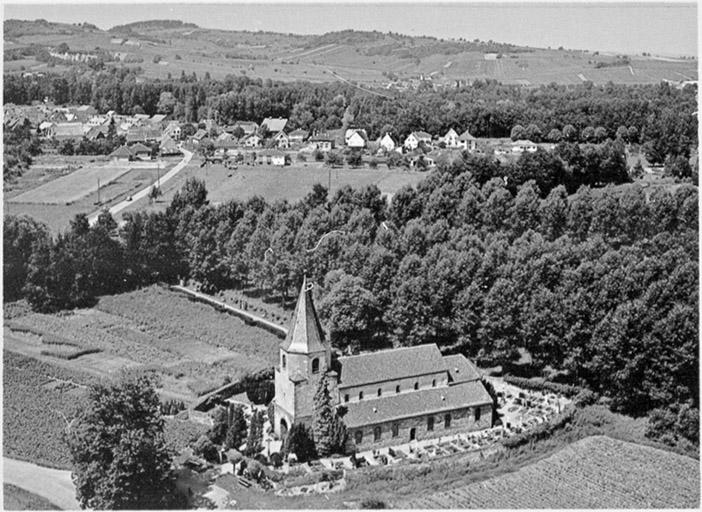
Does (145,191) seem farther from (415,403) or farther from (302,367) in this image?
(415,403)

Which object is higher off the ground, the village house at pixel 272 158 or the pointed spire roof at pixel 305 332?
the village house at pixel 272 158

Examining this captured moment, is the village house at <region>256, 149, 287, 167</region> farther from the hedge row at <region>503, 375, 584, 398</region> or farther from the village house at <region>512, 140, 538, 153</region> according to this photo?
the hedge row at <region>503, 375, 584, 398</region>

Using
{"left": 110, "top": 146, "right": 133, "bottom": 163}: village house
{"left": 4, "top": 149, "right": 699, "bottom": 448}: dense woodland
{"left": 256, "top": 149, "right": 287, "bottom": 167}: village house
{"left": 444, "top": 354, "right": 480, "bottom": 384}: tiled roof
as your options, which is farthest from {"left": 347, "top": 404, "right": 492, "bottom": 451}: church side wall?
{"left": 256, "top": 149, "right": 287, "bottom": 167}: village house

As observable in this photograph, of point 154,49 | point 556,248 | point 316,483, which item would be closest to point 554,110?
point 556,248

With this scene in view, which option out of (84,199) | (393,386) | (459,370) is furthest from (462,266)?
(84,199)

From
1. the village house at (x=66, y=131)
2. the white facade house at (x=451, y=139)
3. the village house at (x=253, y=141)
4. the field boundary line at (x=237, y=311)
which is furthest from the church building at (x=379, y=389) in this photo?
the white facade house at (x=451, y=139)

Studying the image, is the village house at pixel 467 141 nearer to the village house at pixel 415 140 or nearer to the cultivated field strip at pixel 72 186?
the village house at pixel 415 140
